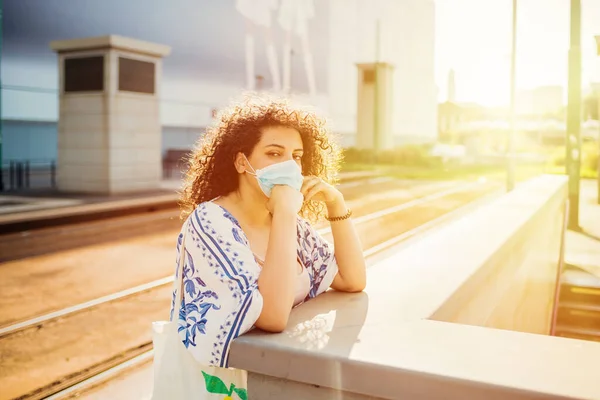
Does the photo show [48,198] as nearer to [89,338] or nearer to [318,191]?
[89,338]

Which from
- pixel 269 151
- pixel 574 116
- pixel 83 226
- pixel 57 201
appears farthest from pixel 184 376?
pixel 57 201

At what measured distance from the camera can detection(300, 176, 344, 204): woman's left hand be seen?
2.71 m

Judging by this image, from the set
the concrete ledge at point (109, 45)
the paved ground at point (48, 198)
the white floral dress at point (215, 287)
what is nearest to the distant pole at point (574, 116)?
the paved ground at point (48, 198)

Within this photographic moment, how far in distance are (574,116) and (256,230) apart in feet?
39.0

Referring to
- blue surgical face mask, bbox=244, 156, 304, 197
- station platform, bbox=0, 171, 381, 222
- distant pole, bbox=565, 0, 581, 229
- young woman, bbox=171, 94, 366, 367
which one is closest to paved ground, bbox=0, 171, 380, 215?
station platform, bbox=0, 171, 381, 222

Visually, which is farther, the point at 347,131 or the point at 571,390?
the point at 347,131

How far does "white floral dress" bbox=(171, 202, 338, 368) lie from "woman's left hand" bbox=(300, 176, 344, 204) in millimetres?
465

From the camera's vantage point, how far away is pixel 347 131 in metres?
47.9

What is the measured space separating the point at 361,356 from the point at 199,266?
2.24 ft

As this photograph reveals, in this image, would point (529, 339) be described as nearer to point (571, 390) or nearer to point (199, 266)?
point (571, 390)

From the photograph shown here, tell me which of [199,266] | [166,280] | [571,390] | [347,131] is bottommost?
[166,280]

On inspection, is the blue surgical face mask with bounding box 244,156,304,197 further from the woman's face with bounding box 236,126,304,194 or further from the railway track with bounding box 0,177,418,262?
the railway track with bounding box 0,177,418,262

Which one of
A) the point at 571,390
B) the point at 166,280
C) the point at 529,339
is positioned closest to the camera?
the point at 571,390

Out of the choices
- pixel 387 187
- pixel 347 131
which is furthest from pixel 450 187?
pixel 347 131
